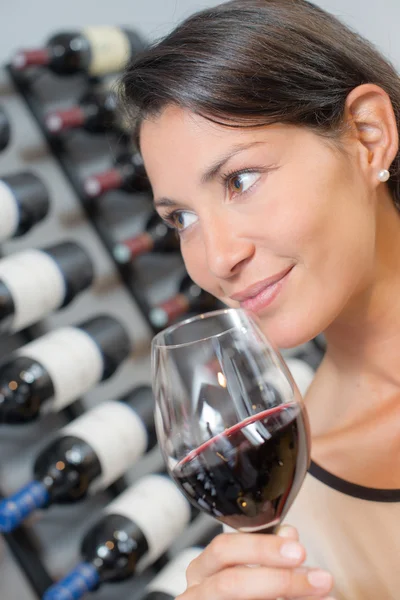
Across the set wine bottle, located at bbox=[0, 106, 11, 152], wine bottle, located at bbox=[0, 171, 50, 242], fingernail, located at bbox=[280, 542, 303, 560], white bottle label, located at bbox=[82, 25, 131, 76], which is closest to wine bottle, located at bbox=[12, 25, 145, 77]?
white bottle label, located at bbox=[82, 25, 131, 76]

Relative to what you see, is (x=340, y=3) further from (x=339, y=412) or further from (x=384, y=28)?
(x=339, y=412)

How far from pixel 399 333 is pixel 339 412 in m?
0.16

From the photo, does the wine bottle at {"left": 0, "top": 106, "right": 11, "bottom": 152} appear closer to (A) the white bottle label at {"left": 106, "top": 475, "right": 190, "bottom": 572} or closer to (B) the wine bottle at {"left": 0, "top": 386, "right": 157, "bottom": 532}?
(B) the wine bottle at {"left": 0, "top": 386, "right": 157, "bottom": 532}

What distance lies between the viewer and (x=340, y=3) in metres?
2.01

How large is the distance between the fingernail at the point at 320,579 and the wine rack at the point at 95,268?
96 centimetres

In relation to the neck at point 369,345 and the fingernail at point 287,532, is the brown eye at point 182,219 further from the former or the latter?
the fingernail at point 287,532

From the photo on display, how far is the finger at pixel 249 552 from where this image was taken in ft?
1.99

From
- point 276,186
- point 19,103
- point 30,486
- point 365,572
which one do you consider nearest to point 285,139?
point 276,186

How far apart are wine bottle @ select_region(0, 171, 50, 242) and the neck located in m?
0.62

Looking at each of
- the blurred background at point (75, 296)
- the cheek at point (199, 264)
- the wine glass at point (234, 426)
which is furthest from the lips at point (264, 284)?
the blurred background at point (75, 296)

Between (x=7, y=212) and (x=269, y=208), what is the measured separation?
648 millimetres

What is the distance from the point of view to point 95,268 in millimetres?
1710

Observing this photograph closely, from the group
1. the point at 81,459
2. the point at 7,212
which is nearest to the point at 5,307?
the point at 7,212

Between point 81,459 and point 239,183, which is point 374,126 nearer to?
point 239,183
